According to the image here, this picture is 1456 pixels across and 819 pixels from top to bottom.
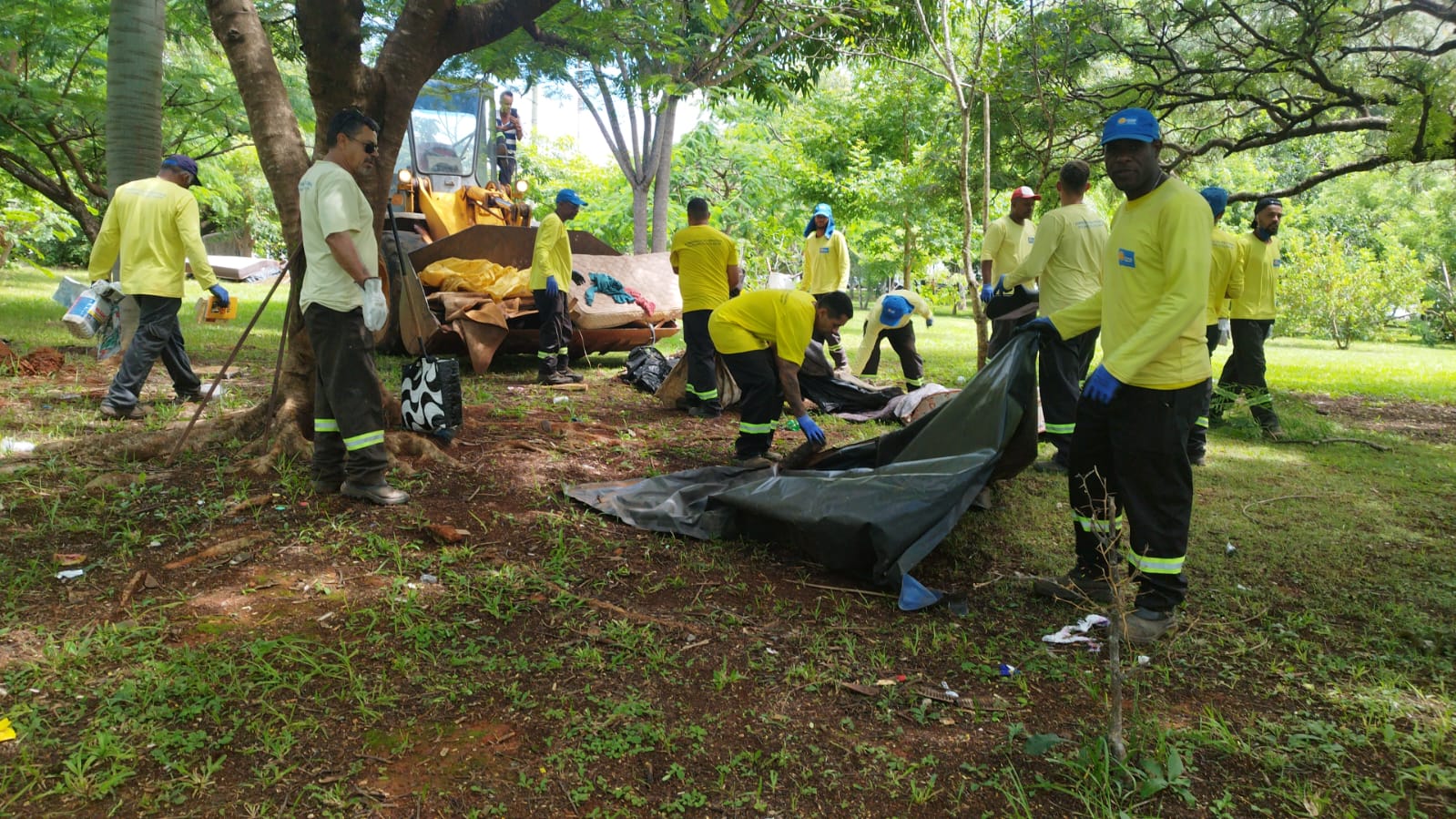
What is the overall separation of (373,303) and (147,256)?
267 centimetres

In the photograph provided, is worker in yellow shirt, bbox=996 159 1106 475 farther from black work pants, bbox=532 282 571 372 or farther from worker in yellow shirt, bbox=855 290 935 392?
black work pants, bbox=532 282 571 372

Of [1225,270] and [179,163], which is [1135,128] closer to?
[1225,270]

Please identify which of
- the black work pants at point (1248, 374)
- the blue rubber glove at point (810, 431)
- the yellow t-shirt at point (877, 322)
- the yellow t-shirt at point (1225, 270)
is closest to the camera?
the blue rubber glove at point (810, 431)

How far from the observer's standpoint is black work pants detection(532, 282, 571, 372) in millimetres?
7680

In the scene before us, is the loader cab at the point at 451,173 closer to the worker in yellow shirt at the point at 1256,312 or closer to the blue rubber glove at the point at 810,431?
the blue rubber glove at the point at 810,431

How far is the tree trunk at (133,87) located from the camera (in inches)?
238

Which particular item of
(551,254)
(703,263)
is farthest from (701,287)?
(551,254)

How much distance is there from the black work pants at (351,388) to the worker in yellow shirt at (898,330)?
482cm

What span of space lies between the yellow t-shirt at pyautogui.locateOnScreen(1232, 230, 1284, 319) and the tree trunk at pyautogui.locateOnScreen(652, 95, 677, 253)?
835 centimetres

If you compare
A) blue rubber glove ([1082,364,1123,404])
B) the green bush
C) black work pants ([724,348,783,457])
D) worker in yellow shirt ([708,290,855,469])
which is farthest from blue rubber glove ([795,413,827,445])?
the green bush

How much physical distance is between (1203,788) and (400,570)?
283cm

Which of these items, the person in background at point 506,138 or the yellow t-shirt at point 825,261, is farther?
the person in background at point 506,138

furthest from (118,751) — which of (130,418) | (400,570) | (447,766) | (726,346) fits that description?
(130,418)

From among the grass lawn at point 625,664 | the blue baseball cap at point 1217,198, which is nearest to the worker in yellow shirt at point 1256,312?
the blue baseball cap at point 1217,198
